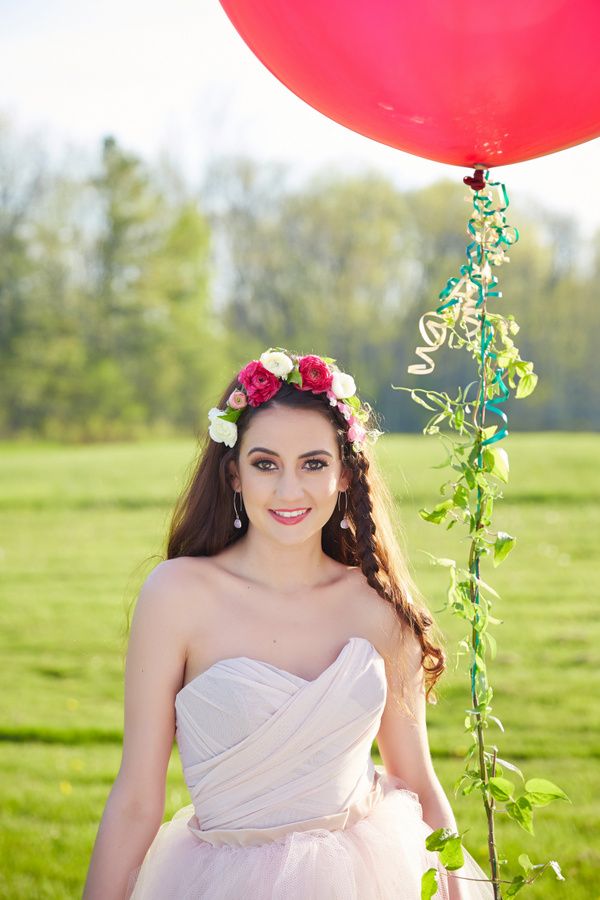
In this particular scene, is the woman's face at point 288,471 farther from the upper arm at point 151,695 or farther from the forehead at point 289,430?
the upper arm at point 151,695

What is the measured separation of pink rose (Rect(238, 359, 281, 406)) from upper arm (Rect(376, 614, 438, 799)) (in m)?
0.61

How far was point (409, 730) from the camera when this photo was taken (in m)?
2.43

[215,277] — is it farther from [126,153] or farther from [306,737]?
[306,737]

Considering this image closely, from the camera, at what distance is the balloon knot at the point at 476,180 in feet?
7.07

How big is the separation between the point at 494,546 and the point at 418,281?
2768 centimetres

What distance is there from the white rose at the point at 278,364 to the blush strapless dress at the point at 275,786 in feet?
2.05

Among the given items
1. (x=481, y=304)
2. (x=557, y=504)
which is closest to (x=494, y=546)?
(x=481, y=304)

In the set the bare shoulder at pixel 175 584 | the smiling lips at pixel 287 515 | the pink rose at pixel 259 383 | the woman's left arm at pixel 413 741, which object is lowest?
the woman's left arm at pixel 413 741

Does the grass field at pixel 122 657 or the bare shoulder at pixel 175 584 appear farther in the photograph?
the grass field at pixel 122 657

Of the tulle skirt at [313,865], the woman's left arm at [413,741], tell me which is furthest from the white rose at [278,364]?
the tulle skirt at [313,865]

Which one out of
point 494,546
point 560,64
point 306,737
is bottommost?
point 306,737

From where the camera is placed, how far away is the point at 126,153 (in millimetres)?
26094

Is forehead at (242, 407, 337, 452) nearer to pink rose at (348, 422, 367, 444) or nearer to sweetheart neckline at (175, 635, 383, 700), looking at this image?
pink rose at (348, 422, 367, 444)

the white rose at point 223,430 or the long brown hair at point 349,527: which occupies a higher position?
the white rose at point 223,430
